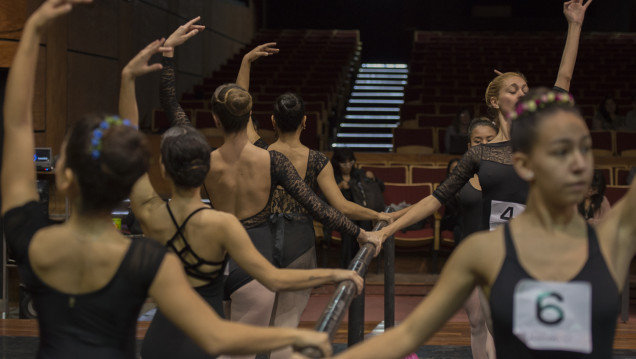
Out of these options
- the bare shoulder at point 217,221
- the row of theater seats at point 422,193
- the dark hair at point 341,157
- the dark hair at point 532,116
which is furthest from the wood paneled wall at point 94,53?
the dark hair at point 532,116

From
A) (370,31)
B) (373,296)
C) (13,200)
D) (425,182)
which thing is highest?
(370,31)

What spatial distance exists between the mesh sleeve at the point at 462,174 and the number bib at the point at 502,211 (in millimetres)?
163

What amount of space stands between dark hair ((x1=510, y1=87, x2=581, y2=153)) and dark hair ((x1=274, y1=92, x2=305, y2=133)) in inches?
84.0

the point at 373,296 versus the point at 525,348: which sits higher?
the point at 525,348

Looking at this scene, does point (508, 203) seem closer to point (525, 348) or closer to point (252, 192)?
point (252, 192)

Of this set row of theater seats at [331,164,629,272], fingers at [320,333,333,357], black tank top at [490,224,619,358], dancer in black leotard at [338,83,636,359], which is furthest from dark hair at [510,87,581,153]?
row of theater seats at [331,164,629,272]

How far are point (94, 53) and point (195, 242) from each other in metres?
7.18

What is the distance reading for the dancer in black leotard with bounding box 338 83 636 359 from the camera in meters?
1.53

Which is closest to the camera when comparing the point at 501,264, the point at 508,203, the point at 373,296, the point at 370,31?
the point at 501,264

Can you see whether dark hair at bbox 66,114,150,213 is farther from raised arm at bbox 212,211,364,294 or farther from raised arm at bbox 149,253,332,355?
raised arm at bbox 212,211,364,294

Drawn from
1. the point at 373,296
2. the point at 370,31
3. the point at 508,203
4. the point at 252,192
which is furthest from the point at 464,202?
the point at 370,31

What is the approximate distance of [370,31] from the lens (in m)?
20.9

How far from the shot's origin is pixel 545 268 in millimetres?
1548

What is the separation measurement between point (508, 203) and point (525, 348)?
154 cm
